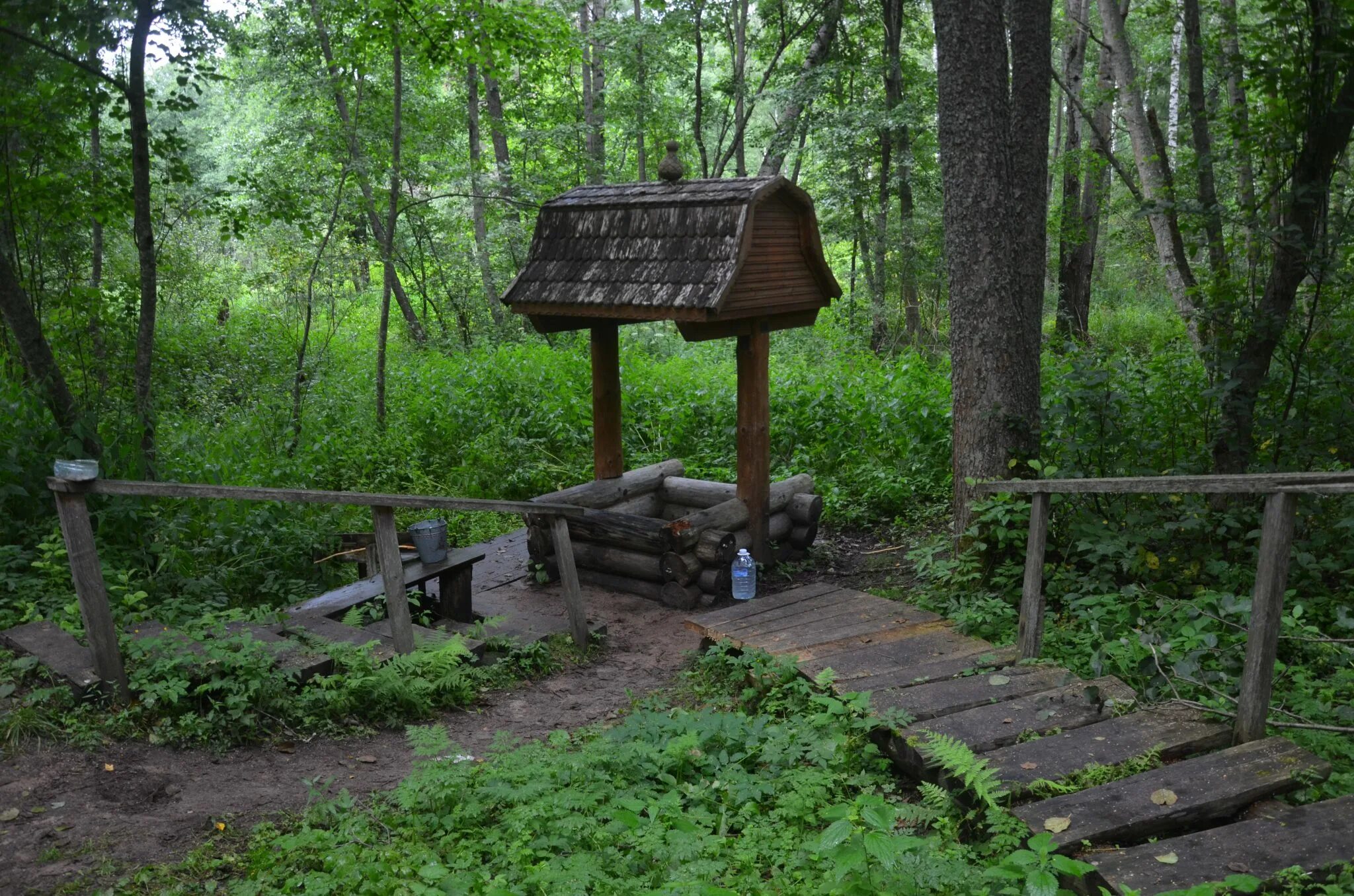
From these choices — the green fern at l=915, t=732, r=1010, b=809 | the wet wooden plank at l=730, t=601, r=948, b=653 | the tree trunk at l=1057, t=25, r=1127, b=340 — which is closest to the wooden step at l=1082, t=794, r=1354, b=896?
the green fern at l=915, t=732, r=1010, b=809

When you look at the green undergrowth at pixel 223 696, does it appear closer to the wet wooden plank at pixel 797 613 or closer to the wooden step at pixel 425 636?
the wooden step at pixel 425 636

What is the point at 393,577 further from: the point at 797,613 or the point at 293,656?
the point at 797,613

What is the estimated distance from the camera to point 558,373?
13.2 metres

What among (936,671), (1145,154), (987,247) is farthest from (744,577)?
(1145,154)

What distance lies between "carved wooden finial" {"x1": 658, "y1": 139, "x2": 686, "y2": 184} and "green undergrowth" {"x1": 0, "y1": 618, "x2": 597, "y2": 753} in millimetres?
4392

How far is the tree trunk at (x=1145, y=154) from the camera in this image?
33.0ft

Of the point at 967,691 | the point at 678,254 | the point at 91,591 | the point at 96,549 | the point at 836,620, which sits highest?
the point at 678,254

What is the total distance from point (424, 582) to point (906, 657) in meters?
3.74

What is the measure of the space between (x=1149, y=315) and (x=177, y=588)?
2128 centimetres

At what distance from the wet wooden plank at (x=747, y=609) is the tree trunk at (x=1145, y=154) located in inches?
201

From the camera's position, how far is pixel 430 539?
700 cm

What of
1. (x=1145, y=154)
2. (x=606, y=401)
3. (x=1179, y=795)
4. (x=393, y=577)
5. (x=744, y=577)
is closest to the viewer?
(x=1179, y=795)

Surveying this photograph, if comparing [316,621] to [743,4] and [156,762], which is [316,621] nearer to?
[156,762]

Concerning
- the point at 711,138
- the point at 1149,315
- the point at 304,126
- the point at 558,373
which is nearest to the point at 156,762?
the point at 558,373
